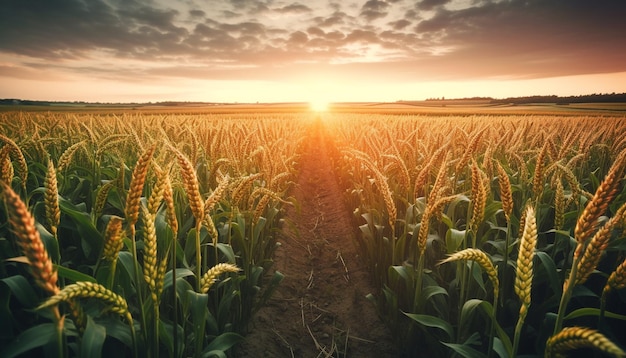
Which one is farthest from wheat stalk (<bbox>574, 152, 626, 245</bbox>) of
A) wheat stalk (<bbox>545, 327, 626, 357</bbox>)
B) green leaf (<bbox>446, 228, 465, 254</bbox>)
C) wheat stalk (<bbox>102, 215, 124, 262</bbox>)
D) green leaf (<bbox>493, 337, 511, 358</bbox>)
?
wheat stalk (<bbox>102, 215, 124, 262</bbox>)

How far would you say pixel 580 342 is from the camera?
0.96m

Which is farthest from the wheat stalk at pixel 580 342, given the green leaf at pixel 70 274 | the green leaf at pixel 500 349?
the green leaf at pixel 70 274

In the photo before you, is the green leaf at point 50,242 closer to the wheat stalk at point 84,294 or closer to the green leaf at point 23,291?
the green leaf at point 23,291

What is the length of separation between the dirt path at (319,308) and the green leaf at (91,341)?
198 centimetres

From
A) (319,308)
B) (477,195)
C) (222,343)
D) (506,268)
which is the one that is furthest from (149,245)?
(319,308)

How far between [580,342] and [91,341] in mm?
1651

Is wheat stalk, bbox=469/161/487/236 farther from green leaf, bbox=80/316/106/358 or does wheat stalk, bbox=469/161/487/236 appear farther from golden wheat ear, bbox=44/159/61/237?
golden wheat ear, bbox=44/159/61/237

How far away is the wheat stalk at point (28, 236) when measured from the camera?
779mm

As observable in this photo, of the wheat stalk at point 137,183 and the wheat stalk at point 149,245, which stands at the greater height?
the wheat stalk at point 137,183

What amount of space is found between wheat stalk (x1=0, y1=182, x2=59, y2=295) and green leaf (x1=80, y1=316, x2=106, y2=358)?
49 cm

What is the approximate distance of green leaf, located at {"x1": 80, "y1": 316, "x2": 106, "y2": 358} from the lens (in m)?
1.24

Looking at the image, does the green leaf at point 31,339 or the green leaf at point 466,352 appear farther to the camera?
the green leaf at point 466,352

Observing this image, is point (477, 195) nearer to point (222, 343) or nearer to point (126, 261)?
point (222, 343)

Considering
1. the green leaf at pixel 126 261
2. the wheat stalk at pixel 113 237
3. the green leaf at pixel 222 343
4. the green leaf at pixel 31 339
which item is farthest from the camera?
the green leaf at pixel 222 343
